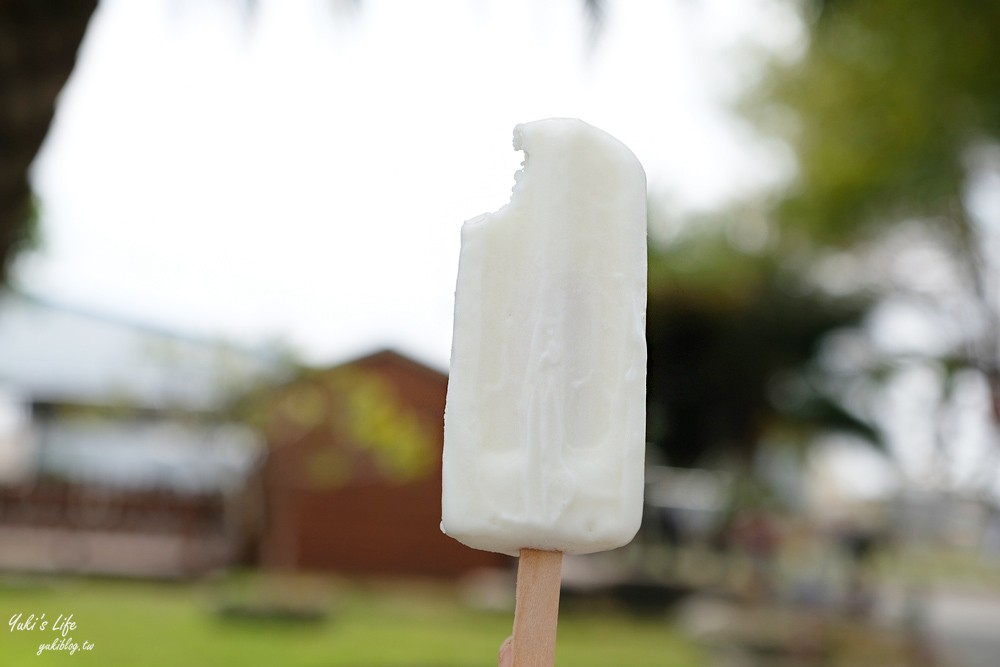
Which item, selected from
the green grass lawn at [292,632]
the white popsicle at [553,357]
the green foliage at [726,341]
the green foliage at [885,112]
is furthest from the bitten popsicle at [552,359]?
the green foliage at [726,341]

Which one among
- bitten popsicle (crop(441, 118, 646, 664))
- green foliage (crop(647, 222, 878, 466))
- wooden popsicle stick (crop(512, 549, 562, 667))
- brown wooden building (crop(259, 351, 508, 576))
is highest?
green foliage (crop(647, 222, 878, 466))

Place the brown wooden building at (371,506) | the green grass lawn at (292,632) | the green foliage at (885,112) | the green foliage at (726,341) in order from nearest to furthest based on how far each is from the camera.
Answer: the green grass lawn at (292,632)
the green foliage at (885,112)
the brown wooden building at (371,506)
the green foliage at (726,341)

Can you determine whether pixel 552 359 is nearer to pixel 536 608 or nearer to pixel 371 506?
pixel 536 608

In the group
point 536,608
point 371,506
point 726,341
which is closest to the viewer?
point 536,608

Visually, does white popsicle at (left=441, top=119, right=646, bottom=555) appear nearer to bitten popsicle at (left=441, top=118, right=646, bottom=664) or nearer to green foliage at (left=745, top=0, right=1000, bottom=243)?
bitten popsicle at (left=441, top=118, right=646, bottom=664)

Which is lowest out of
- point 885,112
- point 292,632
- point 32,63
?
point 292,632

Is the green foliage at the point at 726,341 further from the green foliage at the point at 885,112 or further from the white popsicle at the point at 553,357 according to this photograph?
the white popsicle at the point at 553,357

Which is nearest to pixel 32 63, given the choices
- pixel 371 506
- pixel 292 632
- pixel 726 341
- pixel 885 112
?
pixel 292 632

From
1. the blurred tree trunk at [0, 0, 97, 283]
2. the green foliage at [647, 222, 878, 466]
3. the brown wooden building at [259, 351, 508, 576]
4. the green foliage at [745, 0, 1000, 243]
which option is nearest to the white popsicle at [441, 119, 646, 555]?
the blurred tree trunk at [0, 0, 97, 283]
